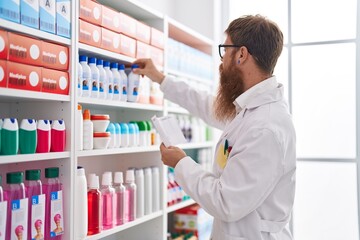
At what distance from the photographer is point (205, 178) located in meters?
1.95

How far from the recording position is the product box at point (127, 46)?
7.87 ft

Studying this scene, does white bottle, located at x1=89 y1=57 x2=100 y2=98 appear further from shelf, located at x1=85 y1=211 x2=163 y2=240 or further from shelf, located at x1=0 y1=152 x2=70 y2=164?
shelf, located at x1=85 y1=211 x2=163 y2=240

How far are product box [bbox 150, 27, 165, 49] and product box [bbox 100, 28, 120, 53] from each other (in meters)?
0.39

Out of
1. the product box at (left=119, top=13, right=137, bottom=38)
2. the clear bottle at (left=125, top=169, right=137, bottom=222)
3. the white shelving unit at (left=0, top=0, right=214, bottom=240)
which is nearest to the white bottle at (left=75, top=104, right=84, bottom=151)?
the white shelving unit at (left=0, top=0, right=214, bottom=240)

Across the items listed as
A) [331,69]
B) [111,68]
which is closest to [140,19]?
[111,68]

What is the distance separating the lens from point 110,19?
230cm

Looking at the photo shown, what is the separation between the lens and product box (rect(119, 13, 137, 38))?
2400 mm

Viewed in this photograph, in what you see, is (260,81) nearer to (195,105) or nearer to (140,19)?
(195,105)

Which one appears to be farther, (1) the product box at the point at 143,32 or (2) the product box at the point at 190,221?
Result: (2) the product box at the point at 190,221

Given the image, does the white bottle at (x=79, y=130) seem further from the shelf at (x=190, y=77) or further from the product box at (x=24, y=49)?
the shelf at (x=190, y=77)

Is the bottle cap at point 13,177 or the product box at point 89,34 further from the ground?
the product box at point 89,34

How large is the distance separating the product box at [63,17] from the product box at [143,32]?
2.11ft

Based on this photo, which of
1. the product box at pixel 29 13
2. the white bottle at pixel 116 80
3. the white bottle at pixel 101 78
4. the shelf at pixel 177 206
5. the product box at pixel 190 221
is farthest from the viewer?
the product box at pixel 190 221

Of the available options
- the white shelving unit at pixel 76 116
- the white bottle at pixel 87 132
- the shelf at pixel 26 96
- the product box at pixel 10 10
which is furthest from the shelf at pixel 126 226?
the product box at pixel 10 10
